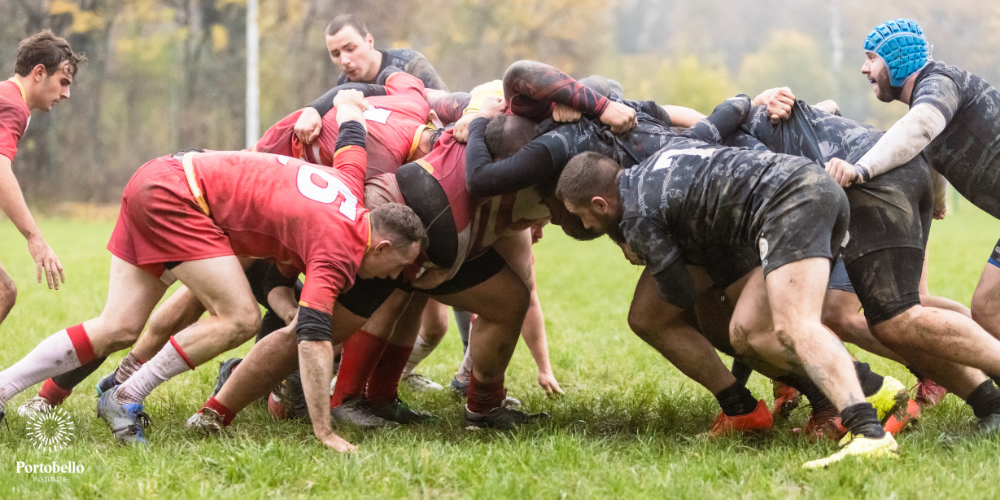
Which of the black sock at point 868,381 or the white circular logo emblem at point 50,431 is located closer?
the white circular logo emblem at point 50,431

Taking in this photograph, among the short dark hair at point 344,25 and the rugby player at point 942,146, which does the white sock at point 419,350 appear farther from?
the rugby player at point 942,146

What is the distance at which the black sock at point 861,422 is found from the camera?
3473mm

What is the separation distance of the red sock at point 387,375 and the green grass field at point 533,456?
37 centimetres

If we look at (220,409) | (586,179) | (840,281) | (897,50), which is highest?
(897,50)

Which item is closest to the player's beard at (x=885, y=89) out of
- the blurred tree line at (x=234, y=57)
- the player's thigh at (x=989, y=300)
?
the player's thigh at (x=989, y=300)

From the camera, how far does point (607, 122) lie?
13.9 ft

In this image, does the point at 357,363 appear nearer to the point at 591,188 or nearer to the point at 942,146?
the point at 591,188

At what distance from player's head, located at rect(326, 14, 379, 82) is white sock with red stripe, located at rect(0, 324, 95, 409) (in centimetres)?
294

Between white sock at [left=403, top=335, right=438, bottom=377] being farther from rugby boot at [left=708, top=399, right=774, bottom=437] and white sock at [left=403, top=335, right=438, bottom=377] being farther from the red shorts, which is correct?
rugby boot at [left=708, top=399, right=774, bottom=437]

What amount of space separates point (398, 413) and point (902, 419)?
2.65 metres

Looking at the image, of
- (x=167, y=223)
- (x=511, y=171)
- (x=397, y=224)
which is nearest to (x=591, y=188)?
(x=511, y=171)

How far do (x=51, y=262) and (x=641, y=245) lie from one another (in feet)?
10.7

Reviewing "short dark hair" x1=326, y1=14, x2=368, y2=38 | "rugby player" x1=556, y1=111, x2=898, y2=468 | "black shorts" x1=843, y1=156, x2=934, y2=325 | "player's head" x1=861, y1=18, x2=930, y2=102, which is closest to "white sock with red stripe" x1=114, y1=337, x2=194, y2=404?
"rugby player" x1=556, y1=111, x2=898, y2=468

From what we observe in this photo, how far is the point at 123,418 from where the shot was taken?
4129mm
